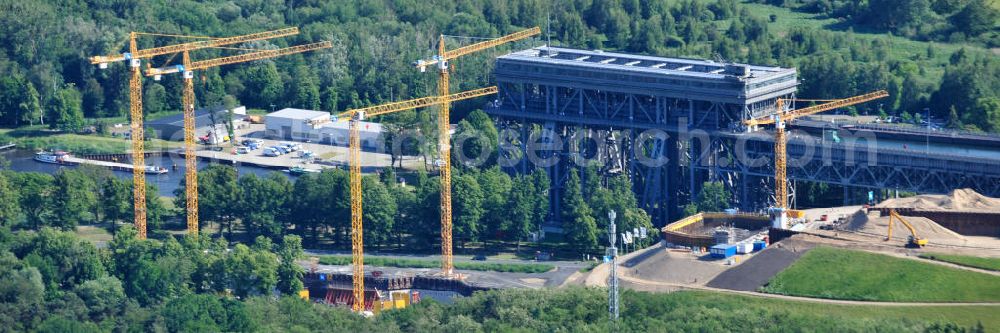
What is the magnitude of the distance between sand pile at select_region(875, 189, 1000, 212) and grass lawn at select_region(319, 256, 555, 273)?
922 inches

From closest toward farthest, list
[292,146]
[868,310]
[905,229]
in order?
Result: 1. [868,310]
2. [905,229]
3. [292,146]

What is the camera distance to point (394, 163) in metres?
186

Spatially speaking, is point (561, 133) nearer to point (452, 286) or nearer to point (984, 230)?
point (452, 286)

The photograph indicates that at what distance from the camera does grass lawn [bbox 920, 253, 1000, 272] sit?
447ft

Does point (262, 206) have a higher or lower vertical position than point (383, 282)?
higher

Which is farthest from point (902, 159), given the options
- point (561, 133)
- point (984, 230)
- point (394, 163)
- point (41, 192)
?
point (41, 192)

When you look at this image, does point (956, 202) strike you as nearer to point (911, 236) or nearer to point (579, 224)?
point (911, 236)

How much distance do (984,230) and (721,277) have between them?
17423 millimetres

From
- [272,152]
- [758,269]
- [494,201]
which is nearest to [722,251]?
[758,269]

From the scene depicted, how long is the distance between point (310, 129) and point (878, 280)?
2845 inches

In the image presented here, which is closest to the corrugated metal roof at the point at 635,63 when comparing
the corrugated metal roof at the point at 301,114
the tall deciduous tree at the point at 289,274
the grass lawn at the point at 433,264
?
the grass lawn at the point at 433,264

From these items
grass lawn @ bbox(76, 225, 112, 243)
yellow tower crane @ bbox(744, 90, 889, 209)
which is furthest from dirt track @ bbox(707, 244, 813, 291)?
grass lawn @ bbox(76, 225, 112, 243)

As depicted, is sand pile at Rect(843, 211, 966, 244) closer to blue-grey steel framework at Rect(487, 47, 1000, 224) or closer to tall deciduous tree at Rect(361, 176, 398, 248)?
blue-grey steel framework at Rect(487, 47, 1000, 224)

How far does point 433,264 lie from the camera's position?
157000mm
